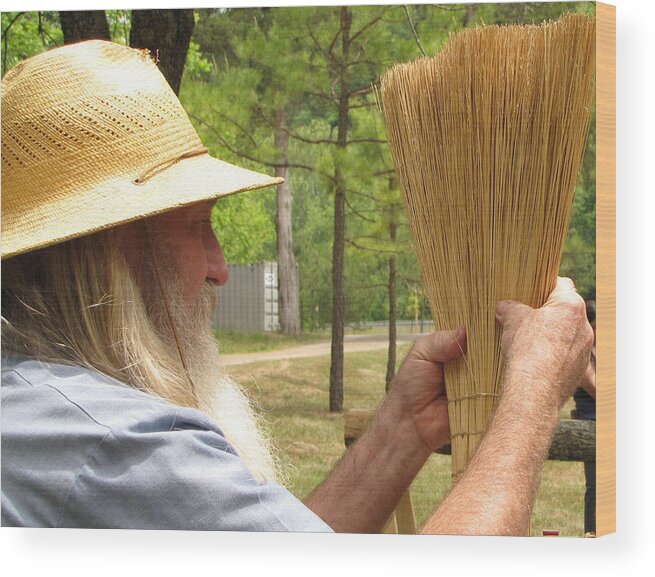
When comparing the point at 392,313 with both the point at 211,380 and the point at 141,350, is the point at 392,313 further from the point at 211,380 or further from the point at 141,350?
the point at 141,350

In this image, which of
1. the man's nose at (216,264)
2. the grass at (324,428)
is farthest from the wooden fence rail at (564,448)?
the man's nose at (216,264)

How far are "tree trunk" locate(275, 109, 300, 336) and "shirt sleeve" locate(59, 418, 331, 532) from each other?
2.26 ft

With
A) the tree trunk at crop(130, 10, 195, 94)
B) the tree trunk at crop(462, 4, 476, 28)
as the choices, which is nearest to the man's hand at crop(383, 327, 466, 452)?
the tree trunk at crop(462, 4, 476, 28)

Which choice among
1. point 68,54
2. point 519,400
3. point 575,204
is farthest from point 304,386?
point 68,54

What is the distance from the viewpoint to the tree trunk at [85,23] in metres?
2.25

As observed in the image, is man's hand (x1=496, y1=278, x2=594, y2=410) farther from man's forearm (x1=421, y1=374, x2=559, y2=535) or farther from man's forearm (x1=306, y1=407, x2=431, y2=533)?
man's forearm (x1=306, y1=407, x2=431, y2=533)

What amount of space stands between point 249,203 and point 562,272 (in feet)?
2.39

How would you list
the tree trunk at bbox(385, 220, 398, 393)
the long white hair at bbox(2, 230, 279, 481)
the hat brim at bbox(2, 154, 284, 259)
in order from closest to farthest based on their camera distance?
the long white hair at bbox(2, 230, 279, 481), the hat brim at bbox(2, 154, 284, 259), the tree trunk at bbox(385, 220, 398, 393)

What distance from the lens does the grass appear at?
2.01m

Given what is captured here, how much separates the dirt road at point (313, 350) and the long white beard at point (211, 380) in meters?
0.07

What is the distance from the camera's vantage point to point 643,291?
203 cm

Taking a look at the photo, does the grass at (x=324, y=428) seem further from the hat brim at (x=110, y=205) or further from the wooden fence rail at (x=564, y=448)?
the hat brim at (x=110, y=205)

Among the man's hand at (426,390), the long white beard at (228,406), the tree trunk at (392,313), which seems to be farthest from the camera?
the tree trunk at (392,313)

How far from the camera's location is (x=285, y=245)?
216 centimetres
